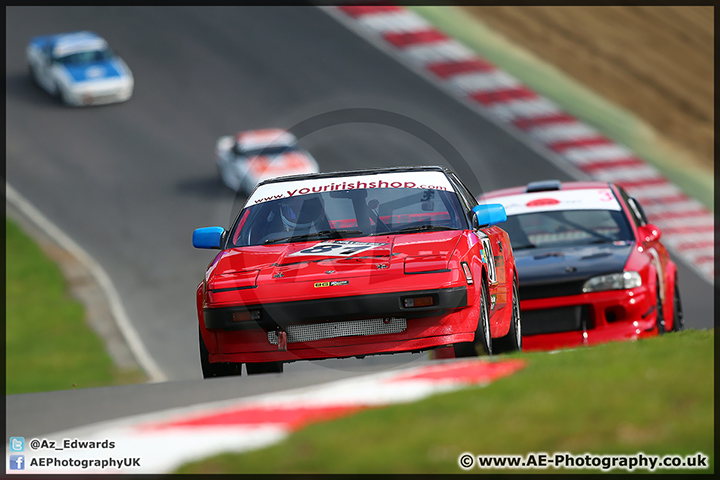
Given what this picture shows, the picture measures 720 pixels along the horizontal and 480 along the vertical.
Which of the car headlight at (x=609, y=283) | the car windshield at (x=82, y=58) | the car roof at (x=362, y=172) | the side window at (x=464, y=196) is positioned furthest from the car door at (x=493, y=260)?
the car windshield at (x=82, y=58)

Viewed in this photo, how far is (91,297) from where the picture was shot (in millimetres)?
19938

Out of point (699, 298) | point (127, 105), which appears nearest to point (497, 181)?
point (699, 298)

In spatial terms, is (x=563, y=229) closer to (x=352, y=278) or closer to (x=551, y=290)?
(x=551, y=290)

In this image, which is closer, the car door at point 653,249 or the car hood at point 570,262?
the car hood at point 570,262

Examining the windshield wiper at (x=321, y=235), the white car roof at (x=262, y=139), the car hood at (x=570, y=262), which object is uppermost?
the white car roof at (x=262, y=139)

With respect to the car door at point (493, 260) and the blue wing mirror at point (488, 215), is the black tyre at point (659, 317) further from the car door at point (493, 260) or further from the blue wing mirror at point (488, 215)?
the blue wing mirror at point (488, 215)

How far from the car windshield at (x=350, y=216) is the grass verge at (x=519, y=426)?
2566 mm

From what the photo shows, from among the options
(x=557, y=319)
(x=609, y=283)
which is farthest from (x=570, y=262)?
(x=557, y=319)

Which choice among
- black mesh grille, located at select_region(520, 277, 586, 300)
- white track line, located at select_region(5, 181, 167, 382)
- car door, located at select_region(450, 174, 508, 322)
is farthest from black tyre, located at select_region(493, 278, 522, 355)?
white track line, located at select_region(5, 181, 167, 382)

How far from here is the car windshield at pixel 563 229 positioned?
11.0 meters

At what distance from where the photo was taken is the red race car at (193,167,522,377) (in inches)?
285

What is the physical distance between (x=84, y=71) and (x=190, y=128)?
330cm

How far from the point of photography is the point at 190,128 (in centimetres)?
2827

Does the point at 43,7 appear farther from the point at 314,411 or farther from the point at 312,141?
the point at 314,411
